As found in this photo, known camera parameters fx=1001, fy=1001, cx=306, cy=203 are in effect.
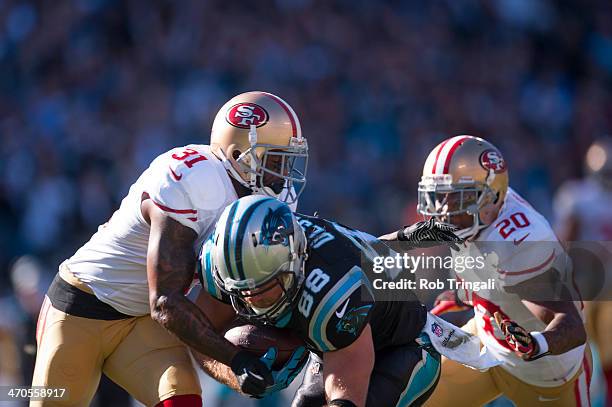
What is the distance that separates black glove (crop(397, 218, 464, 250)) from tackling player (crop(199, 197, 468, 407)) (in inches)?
32.6

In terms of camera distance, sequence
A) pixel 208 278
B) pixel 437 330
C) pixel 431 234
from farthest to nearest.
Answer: pixel 431 234, pixel 437 330, pixel 208 278

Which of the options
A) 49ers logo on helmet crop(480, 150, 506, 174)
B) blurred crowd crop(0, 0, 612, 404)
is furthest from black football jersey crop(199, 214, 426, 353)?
blurred crowd crop(0, 0, 612, 404)

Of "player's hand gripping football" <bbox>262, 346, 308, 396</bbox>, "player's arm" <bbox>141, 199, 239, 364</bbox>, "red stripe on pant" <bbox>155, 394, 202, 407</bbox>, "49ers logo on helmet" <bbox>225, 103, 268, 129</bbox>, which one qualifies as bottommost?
"red stripe on pant" <bbox>155, 394, 202, 407</bbox>

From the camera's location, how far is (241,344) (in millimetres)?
3686

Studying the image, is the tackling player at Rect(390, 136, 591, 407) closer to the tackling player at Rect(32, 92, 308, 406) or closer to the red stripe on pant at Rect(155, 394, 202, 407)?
the tackling player at Rect(32, 92, 308, 406)

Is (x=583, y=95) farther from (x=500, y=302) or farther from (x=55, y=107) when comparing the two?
(x=500, y=302)

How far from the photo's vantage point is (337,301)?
3.28 meters

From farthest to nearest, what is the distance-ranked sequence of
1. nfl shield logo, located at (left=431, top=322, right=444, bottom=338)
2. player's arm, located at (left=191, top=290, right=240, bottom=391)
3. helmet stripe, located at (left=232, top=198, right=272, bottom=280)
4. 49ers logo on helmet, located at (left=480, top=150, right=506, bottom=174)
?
49ers logo on helmet, located at (left=480, top=150, right=506, bottom=174), player's arm, located at (left=191, top=290, right=240, bottom=391), nfl shield logo, located at (left=431, top=322, right=444, bottom=338), helmet stripe, located at (left=232, top=198, right=272, bottom=280)

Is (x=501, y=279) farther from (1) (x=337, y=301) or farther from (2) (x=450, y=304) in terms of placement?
(1) (x=337, y=301)

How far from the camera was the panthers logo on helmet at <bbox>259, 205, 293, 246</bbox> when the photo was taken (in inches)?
132

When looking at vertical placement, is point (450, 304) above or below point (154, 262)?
below

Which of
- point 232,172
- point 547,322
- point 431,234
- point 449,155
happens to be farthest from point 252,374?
point 449,155

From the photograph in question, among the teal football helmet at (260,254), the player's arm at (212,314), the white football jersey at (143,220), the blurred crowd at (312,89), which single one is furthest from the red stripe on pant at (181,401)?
the blurred crowd at (312,89)

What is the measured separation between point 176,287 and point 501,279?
57.1 inches
